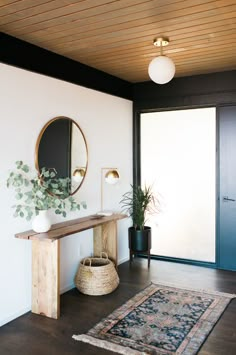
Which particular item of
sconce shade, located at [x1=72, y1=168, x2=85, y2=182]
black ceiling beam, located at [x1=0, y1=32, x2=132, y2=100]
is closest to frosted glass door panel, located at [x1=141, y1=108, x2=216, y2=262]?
black ceiling beam, located at [x1=0, y1=32, x2=132, y2=100]

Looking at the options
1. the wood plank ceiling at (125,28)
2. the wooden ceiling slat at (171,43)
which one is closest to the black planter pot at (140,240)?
the wood plank ceiling at (125,28)

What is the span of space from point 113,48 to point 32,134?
1177mm

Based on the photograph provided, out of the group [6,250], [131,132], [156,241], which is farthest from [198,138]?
[6,250]

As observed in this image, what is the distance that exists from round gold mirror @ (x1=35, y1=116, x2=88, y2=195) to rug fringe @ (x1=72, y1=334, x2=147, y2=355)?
5.11ft

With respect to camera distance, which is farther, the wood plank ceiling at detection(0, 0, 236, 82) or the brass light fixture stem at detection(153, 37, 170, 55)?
the brass light fixture stem at detection(153, 37, 170, 55)

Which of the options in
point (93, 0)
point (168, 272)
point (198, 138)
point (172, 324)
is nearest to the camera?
point (93, 0)

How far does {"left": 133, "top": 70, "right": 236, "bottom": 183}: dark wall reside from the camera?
445 cm

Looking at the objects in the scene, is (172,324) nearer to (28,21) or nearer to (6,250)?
(6,250)

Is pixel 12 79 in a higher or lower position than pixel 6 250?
higher

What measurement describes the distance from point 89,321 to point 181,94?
3.11m

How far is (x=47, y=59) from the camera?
3.53 metres

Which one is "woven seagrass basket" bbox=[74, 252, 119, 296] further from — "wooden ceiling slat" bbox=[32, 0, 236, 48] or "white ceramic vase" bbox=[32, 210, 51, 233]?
"wooden ceiling slat" bbox=[32, 0, 236, 48]

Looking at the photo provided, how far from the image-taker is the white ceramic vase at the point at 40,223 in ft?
10.4

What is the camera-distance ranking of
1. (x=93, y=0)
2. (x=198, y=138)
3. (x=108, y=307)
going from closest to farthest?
(x=93, y=0)
(x=108, y=307)
(x=198, y=138)
